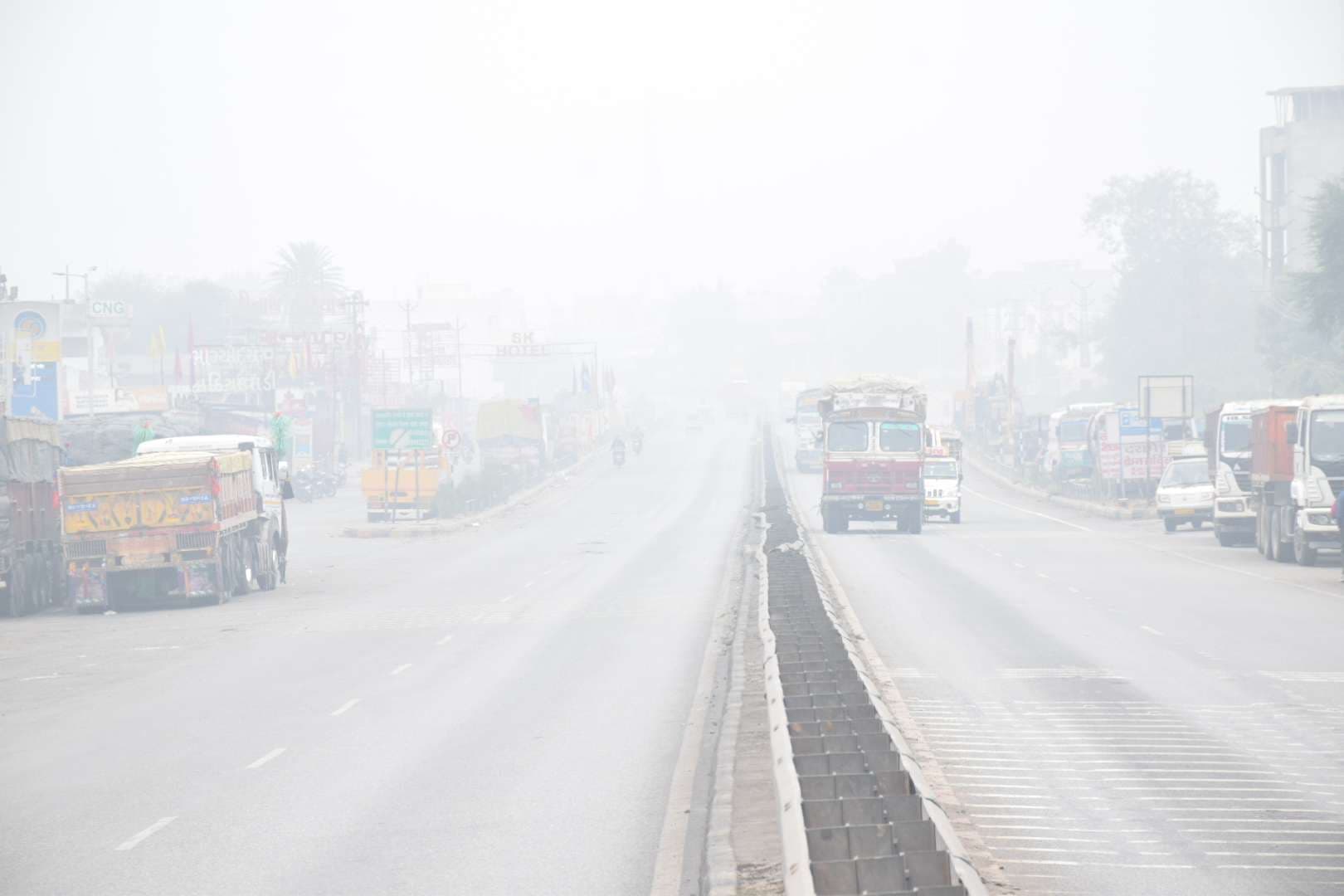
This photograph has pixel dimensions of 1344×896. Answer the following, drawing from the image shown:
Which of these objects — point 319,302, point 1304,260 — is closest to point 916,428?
point 1304,260

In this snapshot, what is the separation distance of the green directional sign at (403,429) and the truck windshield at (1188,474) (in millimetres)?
26087

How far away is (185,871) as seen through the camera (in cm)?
959

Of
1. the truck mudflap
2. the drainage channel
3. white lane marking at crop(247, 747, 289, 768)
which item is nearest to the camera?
the drainage channel

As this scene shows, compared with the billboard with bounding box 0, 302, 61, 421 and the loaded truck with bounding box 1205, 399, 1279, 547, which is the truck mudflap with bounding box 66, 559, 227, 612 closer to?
the loaded truck with bounding box 1205, 399, 1279, 547

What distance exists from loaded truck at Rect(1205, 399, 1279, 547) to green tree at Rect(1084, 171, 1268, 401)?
3115 inches

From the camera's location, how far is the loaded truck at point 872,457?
147 feet

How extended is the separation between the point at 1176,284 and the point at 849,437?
303 feet

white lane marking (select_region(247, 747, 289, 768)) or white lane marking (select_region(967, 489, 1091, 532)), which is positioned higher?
white lane marking (select_region(247, 747, 289, 768))

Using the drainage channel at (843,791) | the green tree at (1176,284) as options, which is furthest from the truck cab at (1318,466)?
the green tree at (1176,284)

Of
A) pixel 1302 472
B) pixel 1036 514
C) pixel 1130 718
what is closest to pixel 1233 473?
pixel 1302 472

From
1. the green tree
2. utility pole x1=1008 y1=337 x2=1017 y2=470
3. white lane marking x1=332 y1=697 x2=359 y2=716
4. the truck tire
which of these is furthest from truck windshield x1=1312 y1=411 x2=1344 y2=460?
the green tree

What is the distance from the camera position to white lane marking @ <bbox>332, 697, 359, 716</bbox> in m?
16.0

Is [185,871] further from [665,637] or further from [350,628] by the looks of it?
[350,628]

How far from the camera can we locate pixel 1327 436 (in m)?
31.2
